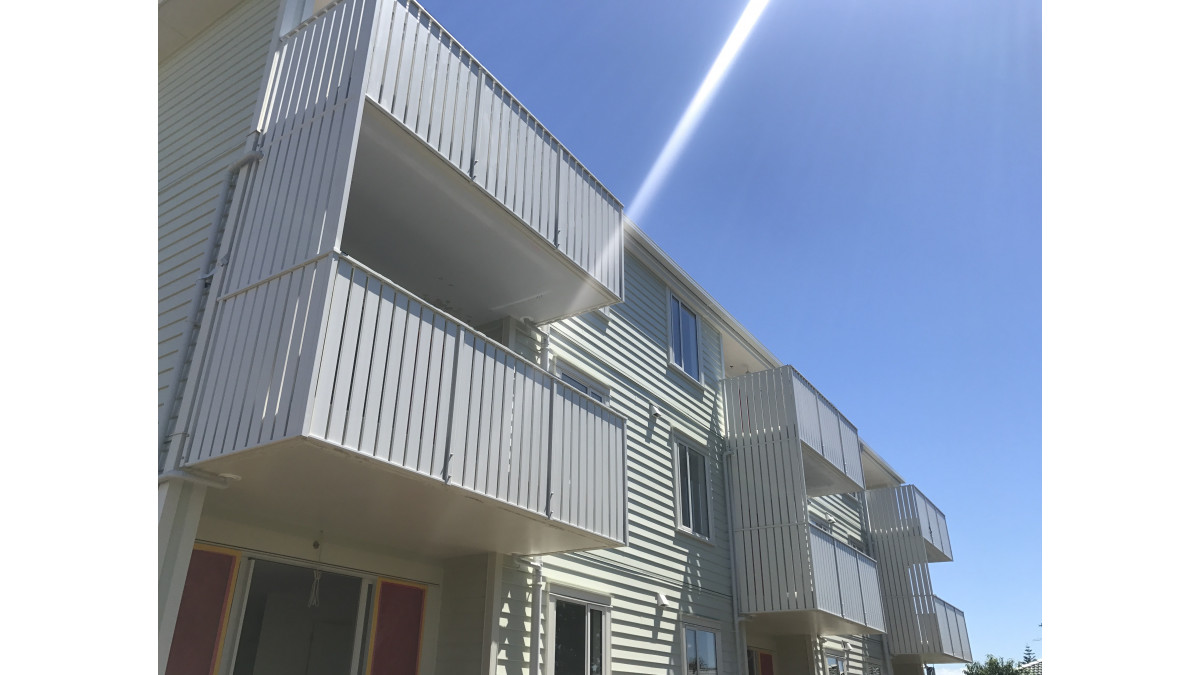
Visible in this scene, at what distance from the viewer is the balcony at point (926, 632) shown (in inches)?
896

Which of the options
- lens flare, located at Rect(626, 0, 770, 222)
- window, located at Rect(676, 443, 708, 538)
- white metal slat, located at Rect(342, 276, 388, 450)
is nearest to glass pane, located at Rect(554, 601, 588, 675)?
window, located at Rect(676, 443, 708, 538)

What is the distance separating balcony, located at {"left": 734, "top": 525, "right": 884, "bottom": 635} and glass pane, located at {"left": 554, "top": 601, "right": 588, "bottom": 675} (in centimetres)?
503

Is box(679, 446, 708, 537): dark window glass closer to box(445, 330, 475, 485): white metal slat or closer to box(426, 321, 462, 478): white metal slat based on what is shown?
box(445, 330, 475, 485): white metal slat

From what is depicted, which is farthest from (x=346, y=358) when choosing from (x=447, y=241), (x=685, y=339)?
(x=685, y=339)

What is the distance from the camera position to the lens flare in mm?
8727

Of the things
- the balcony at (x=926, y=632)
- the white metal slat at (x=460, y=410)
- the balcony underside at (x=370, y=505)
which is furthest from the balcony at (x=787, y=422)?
the white metal slat at (x=460, y=410)

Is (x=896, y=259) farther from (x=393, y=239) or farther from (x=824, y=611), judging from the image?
(x=393, y=239)

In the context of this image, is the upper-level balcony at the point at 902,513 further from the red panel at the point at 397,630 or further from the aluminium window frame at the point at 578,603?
the red panel at the point at 397,630

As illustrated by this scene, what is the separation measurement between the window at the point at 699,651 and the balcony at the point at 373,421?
5532mm

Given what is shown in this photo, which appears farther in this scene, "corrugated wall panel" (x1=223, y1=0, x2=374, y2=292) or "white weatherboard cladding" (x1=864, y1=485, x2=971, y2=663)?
"white weatherboard cladding" (x1=864, y1=485, x2=971, y2=663)

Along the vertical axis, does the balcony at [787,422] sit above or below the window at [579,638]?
above
